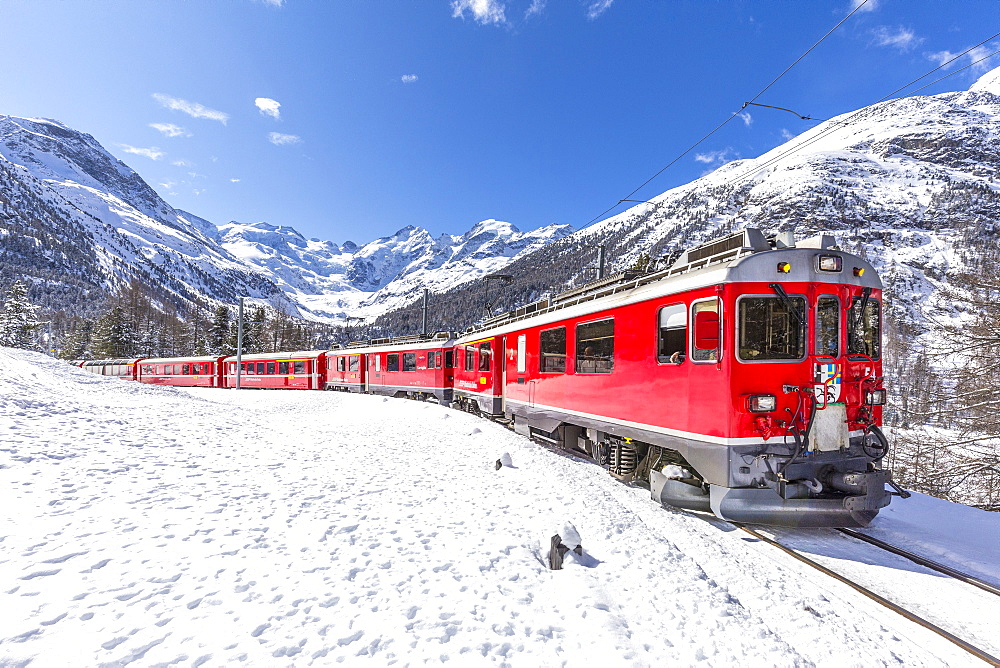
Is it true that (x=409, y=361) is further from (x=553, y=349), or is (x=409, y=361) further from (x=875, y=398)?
(x=875, y=398)

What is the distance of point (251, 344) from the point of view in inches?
2253

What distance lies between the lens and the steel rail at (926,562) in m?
4.24

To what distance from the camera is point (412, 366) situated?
23391 millimetres

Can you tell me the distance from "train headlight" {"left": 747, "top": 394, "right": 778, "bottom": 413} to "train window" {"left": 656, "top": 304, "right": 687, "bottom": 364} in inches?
38.6

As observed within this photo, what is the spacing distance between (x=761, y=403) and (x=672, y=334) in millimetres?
1418

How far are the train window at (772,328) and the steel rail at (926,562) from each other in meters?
2.35

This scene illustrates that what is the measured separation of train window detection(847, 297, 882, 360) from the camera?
5.62m

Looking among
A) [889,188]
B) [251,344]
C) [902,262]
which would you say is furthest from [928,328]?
[889,188]

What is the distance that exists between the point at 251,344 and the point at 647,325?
201ft

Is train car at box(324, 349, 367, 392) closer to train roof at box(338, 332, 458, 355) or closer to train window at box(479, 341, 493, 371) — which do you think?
train roof at box(338, 332, 458, 355)

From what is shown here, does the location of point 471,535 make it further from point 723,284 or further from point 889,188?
point 889,188

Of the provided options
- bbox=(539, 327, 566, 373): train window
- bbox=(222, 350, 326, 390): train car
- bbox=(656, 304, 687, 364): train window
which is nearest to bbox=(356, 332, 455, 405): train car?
bbox=(222, 350, 326, 390): train car

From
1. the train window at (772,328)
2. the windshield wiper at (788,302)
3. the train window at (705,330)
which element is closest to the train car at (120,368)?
the train window at (705,330)

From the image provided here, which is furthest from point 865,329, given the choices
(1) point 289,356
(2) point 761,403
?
(1) point 289,356
